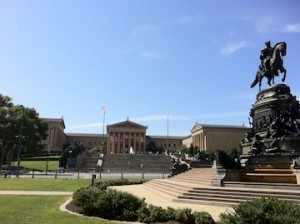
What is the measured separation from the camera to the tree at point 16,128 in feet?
202

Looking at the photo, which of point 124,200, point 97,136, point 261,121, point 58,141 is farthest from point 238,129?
point 124,200

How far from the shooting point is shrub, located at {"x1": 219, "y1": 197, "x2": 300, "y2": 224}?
766 cm

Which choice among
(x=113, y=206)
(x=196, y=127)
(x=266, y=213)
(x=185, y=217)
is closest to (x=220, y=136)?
(x=196, y=127)

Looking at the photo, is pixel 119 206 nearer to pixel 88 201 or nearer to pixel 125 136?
pixel 88 201

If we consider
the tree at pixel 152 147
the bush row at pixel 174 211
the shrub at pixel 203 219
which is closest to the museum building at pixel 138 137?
the tree at pixel 152 147

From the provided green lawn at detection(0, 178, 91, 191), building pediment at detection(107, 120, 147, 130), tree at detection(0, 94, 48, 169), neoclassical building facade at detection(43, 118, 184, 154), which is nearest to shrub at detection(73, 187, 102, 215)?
green lawn at detection(0, 178, 91, 191)

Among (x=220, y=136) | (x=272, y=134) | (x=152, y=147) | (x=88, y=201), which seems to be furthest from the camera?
(x=152, y=147)

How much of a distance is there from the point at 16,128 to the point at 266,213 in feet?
202

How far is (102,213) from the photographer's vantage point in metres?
12.4

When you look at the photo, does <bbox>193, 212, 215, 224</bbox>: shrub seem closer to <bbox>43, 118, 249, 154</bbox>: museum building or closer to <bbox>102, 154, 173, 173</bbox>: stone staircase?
<bbox>102, 154, 173, 173</bbox>: stone staircase

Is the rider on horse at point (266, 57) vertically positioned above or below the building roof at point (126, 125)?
below

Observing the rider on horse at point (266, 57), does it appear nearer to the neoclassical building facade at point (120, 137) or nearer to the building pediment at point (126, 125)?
the neoclassical building facade at point (120, 137)

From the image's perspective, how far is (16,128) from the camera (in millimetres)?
62656

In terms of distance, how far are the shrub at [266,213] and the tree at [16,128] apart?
55.5 meters
